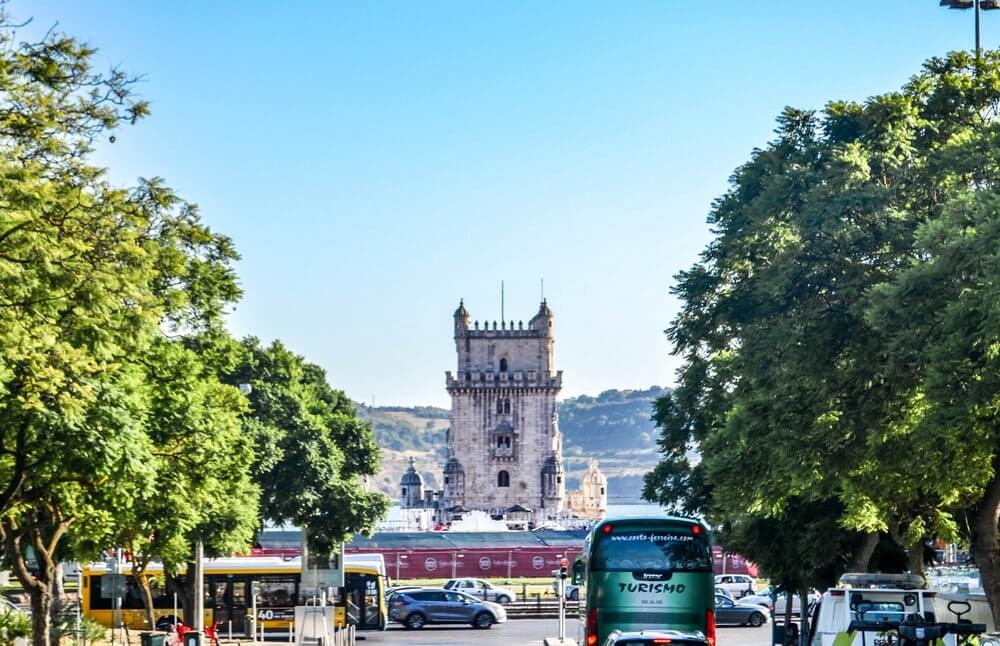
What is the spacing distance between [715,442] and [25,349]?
57.7ft

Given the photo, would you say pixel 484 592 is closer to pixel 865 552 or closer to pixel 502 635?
pixel 502 635

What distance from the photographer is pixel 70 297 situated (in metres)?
27.6

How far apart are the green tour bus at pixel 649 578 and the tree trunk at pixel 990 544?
19.2ft

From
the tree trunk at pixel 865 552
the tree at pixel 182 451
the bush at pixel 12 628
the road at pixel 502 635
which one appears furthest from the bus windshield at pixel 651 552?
the road at pixel 502 635

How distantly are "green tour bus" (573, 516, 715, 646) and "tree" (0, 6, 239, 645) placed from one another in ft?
30.7

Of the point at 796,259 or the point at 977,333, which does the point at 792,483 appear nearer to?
the point at 796,259

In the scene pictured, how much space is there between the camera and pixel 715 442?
3988 centimetres

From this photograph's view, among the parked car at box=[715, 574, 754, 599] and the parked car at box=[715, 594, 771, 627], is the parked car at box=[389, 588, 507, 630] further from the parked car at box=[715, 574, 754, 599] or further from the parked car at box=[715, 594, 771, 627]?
the parked car at box=[715, 574, 754, 599]

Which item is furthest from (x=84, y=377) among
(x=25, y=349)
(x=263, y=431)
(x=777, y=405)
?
(x=263, y=431)

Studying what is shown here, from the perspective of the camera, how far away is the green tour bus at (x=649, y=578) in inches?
1431

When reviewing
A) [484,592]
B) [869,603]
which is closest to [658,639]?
[869,603]

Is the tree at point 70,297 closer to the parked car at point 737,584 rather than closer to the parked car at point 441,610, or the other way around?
the parked car at point 441,610

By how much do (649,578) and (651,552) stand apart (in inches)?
20.7

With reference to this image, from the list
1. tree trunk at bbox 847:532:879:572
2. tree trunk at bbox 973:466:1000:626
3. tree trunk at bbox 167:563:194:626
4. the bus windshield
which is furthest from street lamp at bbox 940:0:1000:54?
tree trunk at bbox 167:563:194:626
